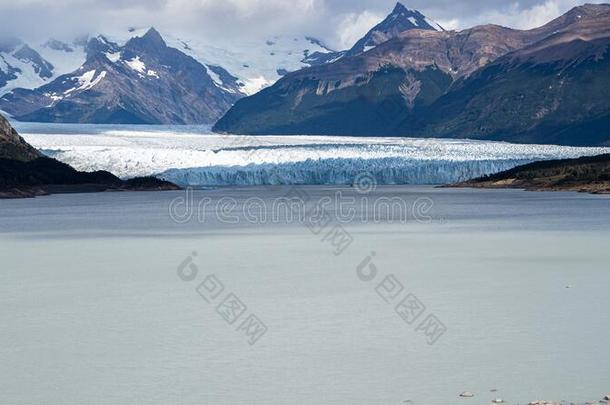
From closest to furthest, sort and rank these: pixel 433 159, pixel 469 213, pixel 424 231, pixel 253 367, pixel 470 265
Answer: pixel 253 367, pixel 470 265, pixel 424 231, pixel 469 213, pixel 433 159

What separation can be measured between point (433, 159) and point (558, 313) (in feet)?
313

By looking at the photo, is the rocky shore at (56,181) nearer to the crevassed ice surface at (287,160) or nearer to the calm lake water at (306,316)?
the crevassed ice surface at (287,160)

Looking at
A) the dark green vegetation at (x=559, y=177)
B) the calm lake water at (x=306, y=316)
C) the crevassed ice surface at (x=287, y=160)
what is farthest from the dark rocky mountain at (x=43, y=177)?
the calm lake water at (x=306, y=316)

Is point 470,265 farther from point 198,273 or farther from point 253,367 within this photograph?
point 253,367

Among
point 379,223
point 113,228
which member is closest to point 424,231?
point 379,223

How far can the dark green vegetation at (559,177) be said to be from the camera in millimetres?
110875

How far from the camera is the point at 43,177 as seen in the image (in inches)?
4710

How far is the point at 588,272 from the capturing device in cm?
3544

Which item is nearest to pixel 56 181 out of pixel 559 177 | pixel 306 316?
pixel 559 177

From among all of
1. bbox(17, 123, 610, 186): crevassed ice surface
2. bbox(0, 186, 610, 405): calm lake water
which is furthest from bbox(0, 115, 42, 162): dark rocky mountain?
bbox(0, 186, 610, 405): calm lake water

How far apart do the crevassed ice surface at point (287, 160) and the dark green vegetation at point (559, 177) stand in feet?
9.60

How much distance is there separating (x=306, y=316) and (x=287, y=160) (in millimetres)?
94487

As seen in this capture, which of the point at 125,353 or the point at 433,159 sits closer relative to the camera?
the point at 125,353

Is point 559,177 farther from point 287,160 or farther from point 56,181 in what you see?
point 56,181
